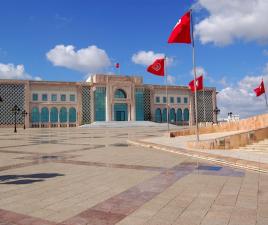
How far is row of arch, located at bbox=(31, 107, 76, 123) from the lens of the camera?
61500 millimetres

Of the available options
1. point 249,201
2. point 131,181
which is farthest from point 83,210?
point 249,201

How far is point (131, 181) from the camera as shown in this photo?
22.2 feet

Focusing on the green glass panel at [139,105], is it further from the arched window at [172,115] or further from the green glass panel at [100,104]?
the green glass panel at [100,104]

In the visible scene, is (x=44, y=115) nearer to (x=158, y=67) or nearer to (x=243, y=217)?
(x=158, y=67)

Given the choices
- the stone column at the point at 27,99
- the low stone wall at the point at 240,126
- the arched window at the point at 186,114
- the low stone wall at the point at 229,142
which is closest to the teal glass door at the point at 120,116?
the arched window at the point at 186,114

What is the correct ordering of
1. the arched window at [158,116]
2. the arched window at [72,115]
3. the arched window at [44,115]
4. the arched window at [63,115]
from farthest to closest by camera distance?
the arched window at [158,116] → the arched window at [72,115] → the arched window at [63,115] → the arched window at [44,115]

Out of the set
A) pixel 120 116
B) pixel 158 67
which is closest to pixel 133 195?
pixel 158 67

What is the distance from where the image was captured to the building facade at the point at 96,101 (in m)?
60.8

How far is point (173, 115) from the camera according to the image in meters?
72.8

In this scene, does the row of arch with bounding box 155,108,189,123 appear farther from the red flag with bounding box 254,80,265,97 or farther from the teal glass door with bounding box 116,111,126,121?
the red flag with bounding box 254,80,265,97

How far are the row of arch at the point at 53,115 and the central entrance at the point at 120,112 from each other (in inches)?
381

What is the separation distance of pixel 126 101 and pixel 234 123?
4524cm

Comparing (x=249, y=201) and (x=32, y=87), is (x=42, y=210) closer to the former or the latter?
(x=249, y=201)

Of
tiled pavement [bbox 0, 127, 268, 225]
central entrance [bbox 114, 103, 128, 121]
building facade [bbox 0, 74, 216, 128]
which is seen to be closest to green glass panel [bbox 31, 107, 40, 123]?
building facade [bbox 0, 74, 216, 128]
